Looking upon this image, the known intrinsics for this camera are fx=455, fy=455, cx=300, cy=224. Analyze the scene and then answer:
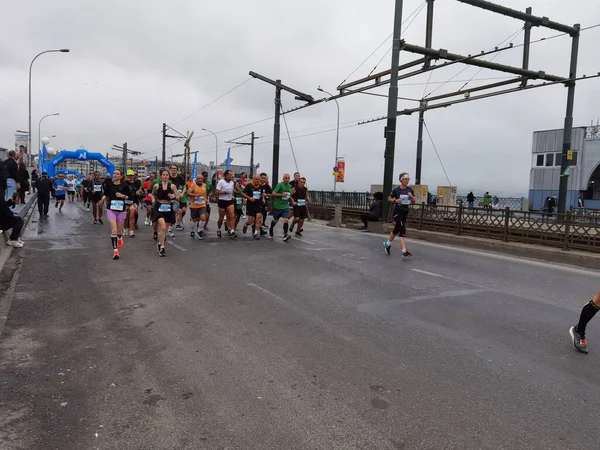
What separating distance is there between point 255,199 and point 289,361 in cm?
891

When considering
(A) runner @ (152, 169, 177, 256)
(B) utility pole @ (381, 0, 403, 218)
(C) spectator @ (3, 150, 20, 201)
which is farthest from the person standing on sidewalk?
(B) utility pole @ (381, 0, 403, 218)

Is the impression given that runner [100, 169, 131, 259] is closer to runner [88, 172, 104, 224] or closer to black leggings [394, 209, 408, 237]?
black leggings [394, 209, 408, 237]

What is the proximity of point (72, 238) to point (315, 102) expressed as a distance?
14101mm

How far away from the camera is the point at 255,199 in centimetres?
1276

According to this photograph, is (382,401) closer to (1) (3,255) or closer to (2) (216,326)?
(2) (216,326)

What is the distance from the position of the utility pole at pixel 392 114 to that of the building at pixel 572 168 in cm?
2161

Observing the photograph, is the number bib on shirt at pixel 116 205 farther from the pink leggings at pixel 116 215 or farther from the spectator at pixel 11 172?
the spectator at pixel 11 172

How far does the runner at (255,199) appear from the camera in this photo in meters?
12.8

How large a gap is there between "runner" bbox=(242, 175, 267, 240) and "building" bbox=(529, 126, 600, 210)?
27.0m

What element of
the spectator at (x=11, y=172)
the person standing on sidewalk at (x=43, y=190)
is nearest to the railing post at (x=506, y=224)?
the spectator at (x=11, y=172)

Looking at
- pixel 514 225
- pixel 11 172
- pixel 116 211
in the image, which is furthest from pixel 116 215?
pixel 514 225

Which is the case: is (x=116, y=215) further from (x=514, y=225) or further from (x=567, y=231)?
(x=567, y=231)

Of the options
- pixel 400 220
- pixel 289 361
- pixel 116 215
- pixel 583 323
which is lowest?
pixel 289 361

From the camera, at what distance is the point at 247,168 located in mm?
57219
